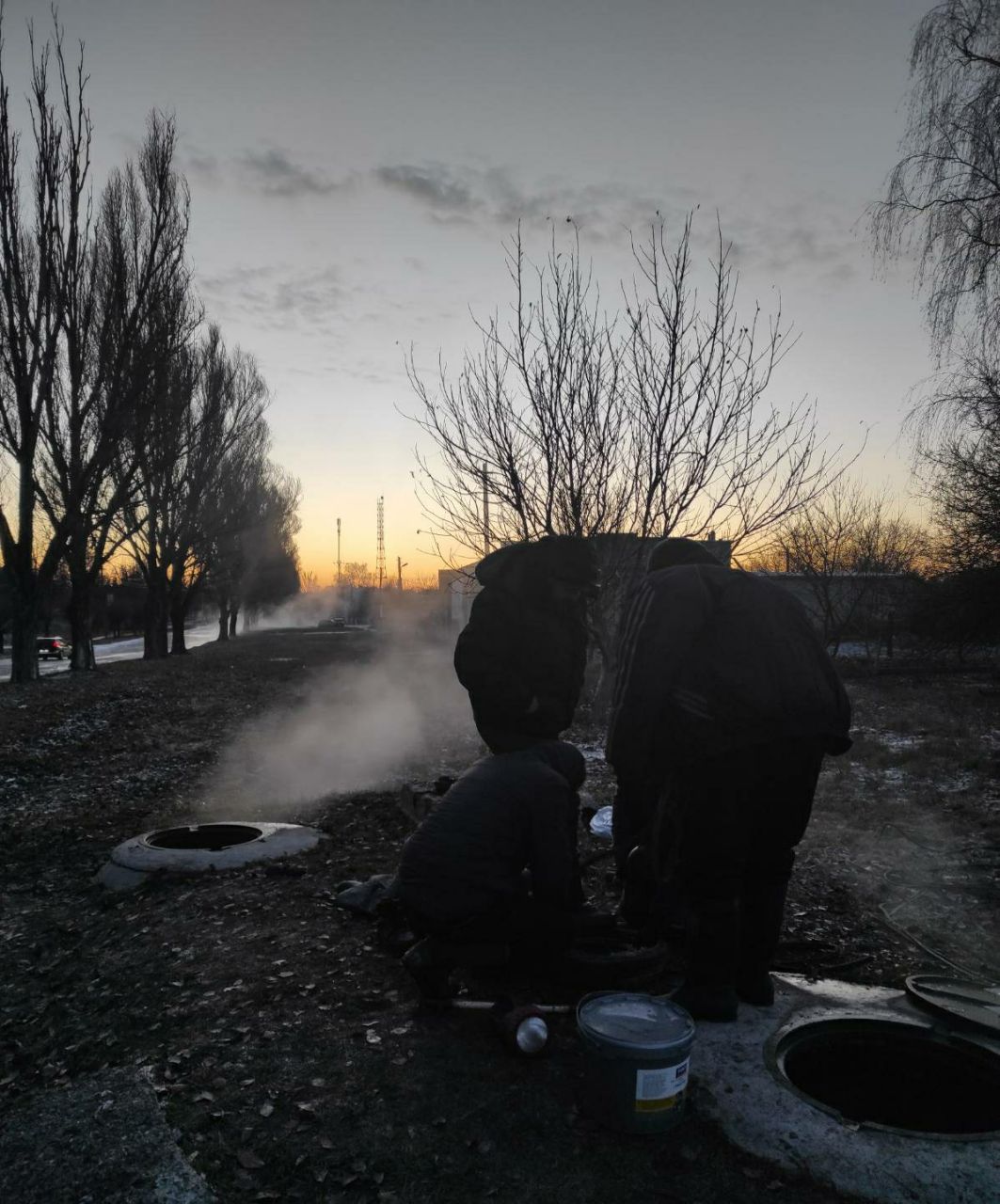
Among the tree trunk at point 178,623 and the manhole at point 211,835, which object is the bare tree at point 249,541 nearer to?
the tree trunk at point 178,623

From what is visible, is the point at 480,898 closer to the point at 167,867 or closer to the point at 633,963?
the point at 633,963

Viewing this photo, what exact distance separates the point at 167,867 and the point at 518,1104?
354 centimetres

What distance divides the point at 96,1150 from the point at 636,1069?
1.80m

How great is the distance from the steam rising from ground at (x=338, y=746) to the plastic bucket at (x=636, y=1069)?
529 centimetres

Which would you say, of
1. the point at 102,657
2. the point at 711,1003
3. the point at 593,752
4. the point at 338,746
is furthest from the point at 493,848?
the point at 102,657

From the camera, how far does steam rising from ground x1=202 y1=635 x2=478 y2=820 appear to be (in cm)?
848

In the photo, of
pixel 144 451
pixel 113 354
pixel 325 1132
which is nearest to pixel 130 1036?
pixel 325 1132

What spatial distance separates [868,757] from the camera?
10.4 m

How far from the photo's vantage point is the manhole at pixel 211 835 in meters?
6.16

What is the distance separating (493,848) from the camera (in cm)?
322

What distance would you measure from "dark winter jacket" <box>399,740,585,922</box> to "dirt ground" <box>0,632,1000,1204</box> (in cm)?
53

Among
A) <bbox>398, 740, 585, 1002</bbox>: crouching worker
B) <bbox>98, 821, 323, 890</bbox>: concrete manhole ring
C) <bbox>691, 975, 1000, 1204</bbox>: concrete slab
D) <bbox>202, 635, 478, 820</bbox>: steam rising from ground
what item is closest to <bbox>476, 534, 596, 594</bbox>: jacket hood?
<bbox>398, 740, 585, 1002</bbox>: crouching worker

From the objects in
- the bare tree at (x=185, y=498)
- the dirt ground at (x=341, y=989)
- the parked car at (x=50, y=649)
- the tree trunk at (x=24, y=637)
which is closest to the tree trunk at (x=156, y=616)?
the bare tree at (x=185, y=498)

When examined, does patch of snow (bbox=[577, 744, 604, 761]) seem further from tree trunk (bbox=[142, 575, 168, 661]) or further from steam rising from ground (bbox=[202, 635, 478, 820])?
tree trunk (bbox=[142, 575, 168, 661])
